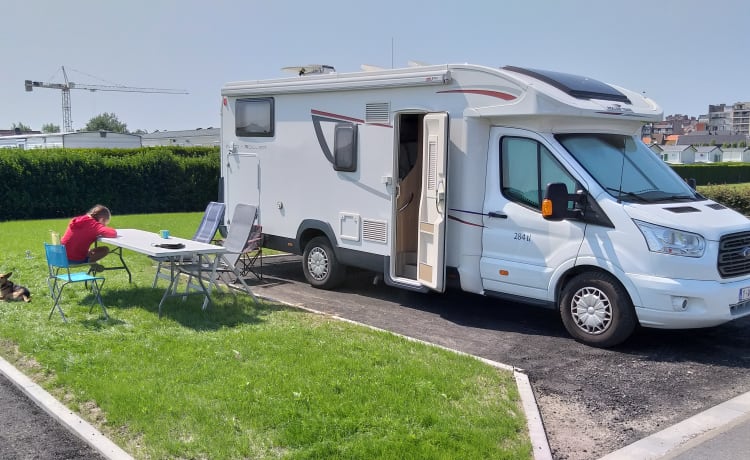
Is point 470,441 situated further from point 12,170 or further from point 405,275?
point 12,170

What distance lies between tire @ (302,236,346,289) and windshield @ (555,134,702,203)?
11.8 feet

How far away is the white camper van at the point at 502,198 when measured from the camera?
6.50 meters

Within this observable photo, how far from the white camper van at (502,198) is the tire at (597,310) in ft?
0.04

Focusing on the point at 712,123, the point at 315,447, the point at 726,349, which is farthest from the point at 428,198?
the point at 712,123

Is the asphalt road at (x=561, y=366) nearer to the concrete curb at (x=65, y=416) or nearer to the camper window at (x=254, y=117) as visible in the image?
the concrete curb at (x=65, y=416)

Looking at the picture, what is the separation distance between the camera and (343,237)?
9188mm

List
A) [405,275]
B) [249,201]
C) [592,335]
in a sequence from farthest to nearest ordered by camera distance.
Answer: [249,201]
[405,275]
[592,335]

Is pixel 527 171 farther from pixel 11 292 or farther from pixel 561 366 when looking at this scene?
pixel 11 292

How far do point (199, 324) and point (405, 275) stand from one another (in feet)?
9.07

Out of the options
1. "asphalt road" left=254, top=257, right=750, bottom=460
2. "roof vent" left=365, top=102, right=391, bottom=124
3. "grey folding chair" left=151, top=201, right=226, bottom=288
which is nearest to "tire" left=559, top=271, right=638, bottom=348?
"asphalt road" left=254, top=257, right=750, bottom=460

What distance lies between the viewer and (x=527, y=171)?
24.3 ft

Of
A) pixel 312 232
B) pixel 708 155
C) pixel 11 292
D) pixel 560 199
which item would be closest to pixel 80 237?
pixel 11 292

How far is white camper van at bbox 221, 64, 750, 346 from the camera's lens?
6500 mm

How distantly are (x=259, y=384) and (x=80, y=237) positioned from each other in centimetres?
370
